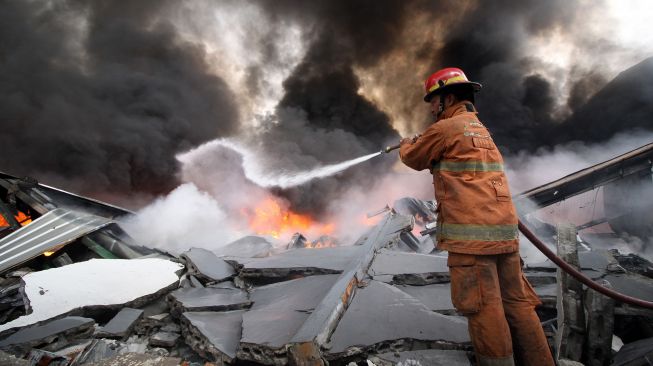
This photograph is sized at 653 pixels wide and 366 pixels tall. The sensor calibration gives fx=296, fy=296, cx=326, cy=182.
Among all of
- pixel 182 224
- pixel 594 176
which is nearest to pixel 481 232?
pixel 594 176

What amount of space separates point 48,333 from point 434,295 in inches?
122

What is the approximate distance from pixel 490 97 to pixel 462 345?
51.2 feet

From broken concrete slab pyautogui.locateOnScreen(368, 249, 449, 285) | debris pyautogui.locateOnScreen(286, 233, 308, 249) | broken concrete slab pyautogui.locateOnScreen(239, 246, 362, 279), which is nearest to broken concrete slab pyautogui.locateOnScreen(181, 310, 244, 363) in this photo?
broken concrete slab pyautogui.locateOnScreen(239, 246, 362, 279)

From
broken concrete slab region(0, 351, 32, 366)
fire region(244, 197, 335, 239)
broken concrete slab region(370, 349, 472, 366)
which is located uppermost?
fire region(244, 197, 335, 239)

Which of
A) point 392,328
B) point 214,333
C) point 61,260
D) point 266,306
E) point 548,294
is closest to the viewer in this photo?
point 392,328

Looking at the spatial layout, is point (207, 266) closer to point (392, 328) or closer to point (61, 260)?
point (61, 260)

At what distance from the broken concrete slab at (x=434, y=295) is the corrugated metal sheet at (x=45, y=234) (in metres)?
4.34

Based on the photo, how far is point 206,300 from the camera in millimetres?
2873

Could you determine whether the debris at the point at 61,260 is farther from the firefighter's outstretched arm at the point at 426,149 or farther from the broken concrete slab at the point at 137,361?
the firefighter's outstretched arm at the point at 426,149

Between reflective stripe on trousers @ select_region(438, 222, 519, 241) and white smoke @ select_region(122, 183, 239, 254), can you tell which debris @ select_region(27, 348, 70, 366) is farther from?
white smoke @ select_region(122, 183, 239, 254)

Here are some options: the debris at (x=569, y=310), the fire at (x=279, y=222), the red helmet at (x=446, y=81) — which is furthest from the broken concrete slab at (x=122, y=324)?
the fire at (x=279, y=222)

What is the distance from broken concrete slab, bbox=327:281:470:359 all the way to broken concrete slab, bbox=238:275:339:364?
353mm

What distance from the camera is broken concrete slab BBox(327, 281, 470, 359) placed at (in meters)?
1.92

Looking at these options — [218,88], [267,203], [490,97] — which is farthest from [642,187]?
[218,88]
